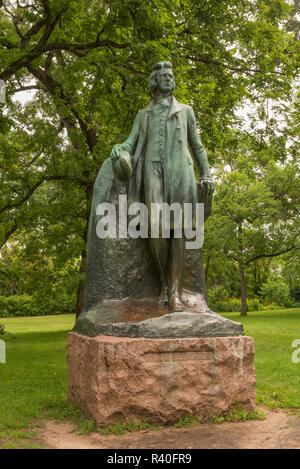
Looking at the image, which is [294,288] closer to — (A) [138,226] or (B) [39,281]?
(B) [39,281]

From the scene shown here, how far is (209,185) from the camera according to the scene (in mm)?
5410

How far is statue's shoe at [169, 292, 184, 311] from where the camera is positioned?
16.1 ft

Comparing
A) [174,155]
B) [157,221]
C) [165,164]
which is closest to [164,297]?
[157,221]

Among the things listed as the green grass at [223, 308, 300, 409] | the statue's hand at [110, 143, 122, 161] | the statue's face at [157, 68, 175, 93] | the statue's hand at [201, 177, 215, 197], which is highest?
the statue's face at [157, 68, 175, 93]

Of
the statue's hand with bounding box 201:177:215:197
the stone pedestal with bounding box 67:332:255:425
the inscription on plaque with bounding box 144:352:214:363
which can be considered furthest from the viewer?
the statue's hand with bounding box 201:177:215:197

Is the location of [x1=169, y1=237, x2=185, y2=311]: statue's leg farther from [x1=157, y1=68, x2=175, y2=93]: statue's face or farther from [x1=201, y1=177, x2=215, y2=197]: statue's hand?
[x1=157, y1=68, x2=175, y2=93]: statue's face

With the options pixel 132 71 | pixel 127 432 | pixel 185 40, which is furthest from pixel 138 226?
pixel 185 40

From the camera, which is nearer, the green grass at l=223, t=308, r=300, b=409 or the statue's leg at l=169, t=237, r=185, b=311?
the statue's leg at l=169, t=237, r=185, b=311

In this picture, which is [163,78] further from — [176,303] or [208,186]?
[176,303]

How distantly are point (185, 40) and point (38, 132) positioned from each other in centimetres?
549

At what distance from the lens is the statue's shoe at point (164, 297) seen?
5.23 meters

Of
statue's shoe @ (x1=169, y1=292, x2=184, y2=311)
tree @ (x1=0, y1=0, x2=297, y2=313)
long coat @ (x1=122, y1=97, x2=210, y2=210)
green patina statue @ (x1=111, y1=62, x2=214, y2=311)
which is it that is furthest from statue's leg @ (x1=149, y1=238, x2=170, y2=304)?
tree @ (x1=0, y1=0, x2=297, y2=313)

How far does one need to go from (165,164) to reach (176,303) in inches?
58.6

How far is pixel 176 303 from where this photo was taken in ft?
16.2
